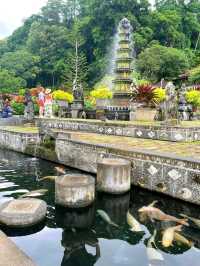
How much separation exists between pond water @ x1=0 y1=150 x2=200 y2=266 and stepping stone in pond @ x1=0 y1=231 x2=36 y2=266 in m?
1.37

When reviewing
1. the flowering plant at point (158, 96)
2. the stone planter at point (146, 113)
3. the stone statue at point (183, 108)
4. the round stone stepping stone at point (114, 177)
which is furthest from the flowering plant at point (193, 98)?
the round stone stepping stone at point (114, 177)

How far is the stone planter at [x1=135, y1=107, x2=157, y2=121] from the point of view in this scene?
56.9 feet

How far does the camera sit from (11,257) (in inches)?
137

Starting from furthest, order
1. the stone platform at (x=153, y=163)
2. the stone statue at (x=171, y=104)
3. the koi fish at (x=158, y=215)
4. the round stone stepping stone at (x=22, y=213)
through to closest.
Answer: the stone statue at (x=171, y=104) → the stone platform at (x=153, y=163) → the koi fish at (x=158, y=215) → the round stone stepping stone at (x=22, y=213)

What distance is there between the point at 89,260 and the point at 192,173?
11.3 ft

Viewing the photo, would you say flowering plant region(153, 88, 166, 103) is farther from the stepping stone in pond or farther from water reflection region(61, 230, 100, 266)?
the stepping stone in pond

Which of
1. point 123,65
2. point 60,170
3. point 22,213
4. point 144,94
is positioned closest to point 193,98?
point 123,65

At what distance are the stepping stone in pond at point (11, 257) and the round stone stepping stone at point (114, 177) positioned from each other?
4.35m

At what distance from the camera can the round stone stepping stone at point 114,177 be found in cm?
791

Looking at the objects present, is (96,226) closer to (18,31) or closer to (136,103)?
(136,103)

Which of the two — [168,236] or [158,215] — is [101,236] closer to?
[168,236]

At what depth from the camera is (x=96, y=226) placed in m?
6.30

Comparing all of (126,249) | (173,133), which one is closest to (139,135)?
(173,133)

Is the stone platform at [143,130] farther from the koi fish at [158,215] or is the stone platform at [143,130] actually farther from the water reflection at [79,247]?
the water reflection at [79,247]
